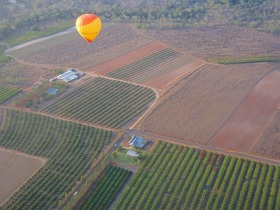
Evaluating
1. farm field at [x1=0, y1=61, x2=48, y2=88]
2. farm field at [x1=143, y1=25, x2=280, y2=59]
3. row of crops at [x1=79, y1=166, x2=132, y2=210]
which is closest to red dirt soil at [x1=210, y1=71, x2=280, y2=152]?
farm field at [x1=143, y1=25, x2=280, y2=59]

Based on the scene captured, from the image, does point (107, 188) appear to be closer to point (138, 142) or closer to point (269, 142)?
point (138, 142)

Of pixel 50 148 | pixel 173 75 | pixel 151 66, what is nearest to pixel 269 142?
pixel 173 75

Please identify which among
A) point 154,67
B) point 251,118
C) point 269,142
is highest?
point 154,67

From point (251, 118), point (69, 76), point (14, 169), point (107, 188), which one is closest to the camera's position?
point (107, 188)

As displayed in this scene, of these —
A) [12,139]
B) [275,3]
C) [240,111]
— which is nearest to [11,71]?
[12,139]

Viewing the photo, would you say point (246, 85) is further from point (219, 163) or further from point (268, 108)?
point (219, 163)

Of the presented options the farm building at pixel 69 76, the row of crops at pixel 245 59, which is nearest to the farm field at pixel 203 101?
the row of crops at pixel 245 59

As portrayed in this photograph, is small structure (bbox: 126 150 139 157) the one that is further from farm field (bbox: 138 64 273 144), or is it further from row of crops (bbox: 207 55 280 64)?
row of crops (bbox: 207 55 280 64)
